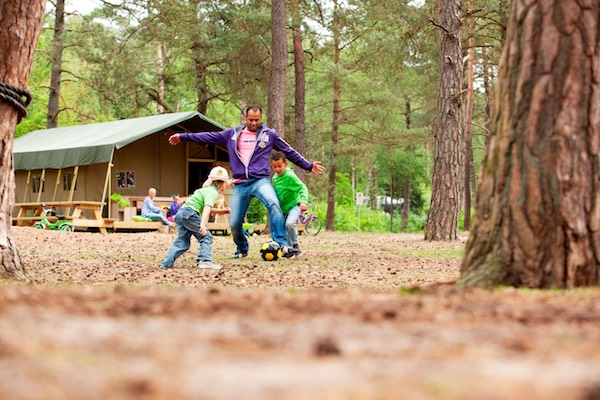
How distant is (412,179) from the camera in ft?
168

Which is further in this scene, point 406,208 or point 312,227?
point 406,208

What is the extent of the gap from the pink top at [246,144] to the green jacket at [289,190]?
833mm

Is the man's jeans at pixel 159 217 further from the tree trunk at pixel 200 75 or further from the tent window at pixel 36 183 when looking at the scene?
the tree trunk at pixel 200 75

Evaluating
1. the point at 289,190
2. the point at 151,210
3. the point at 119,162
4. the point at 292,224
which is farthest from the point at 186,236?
the point at 119,162

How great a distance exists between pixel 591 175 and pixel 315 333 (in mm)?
2741

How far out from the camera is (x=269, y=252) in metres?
12.4

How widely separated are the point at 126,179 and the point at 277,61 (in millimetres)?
7945

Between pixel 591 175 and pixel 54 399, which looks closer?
pixel 54 399

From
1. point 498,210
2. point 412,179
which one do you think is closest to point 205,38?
point 412,179

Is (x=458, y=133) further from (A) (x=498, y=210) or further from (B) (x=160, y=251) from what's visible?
(A) (x=498, y=210)

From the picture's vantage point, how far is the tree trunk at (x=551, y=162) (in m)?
5.36

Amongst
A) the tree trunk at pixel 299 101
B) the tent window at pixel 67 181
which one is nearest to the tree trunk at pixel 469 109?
the tree trunk at pixel 299 101

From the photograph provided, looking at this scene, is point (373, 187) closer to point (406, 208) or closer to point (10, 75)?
point (406, 208)

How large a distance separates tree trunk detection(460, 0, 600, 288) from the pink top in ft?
23.3
